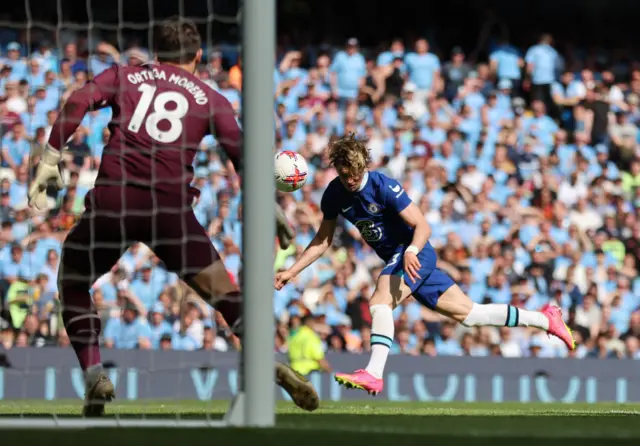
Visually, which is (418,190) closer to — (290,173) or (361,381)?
(290,173)

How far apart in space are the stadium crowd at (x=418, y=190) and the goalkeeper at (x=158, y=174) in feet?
17.3

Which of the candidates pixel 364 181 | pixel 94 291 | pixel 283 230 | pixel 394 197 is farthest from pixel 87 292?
pixel 94 291

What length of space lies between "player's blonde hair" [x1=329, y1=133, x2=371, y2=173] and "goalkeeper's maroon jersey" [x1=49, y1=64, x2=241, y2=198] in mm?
1594

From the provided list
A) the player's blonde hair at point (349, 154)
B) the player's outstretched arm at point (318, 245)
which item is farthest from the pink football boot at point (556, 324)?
the player's blonde hair at point (349, 154)

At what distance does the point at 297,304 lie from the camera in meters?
15.4

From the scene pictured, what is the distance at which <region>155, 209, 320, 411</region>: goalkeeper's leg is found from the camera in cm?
725

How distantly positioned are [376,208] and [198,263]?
207 cm

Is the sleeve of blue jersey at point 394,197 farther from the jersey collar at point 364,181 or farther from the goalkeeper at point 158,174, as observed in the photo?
the goalkeeper at point 158,174

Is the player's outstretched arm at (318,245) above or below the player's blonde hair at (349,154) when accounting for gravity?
below

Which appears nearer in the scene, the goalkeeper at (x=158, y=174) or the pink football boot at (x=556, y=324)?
the goalkeeper at (x=158, y=174)

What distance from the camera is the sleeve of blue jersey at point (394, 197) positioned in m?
8.94

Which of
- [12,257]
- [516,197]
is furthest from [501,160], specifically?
[12,257]

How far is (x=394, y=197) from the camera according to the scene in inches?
352

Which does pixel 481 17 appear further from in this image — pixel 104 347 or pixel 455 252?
pixel 104 347
